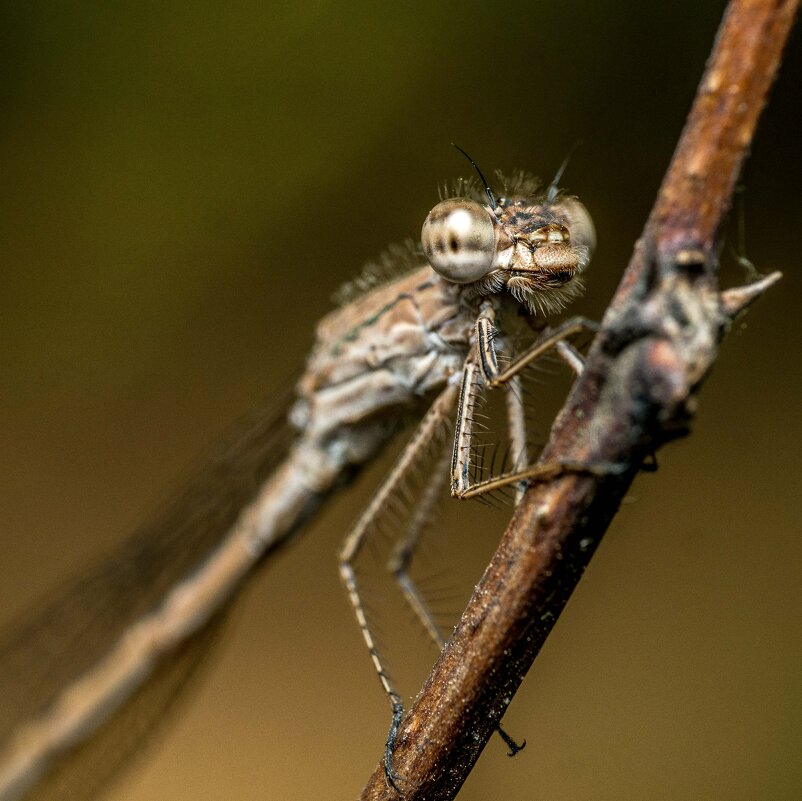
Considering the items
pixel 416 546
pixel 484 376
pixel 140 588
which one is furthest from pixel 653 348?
pixel 140 588

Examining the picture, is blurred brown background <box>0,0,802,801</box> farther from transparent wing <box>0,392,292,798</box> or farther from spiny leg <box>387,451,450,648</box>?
spiny leg <box>387,451,450,648</box>

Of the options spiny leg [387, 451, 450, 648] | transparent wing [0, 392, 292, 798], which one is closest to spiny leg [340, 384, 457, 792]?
spiny leg [387, 451, 450, 648]

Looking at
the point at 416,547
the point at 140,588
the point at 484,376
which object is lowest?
the point at 140,588

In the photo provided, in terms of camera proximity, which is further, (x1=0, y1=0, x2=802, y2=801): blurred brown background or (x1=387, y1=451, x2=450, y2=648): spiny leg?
(x1=0, y1=0, x2=802, y2=801): blurred brown background

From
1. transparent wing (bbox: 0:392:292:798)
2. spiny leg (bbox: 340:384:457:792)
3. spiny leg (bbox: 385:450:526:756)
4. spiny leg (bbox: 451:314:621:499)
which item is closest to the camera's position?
spiny leg (bbox: 451:314:621:499)

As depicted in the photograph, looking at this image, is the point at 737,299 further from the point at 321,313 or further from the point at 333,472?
the point at 321,313

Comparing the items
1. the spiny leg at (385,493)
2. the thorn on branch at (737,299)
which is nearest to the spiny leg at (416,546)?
the spiny leg at (385,493)

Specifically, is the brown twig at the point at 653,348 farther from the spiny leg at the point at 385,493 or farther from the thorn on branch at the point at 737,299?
the spiny leg at the point at 385,493
